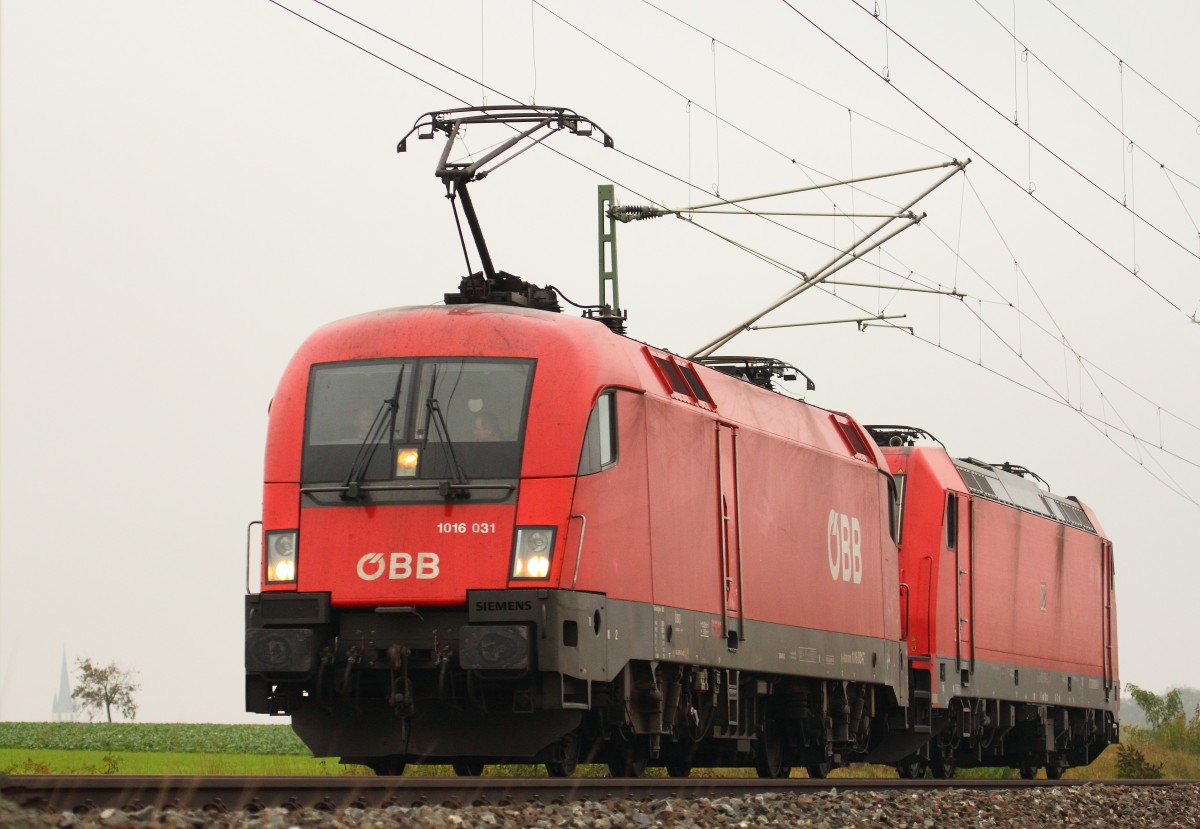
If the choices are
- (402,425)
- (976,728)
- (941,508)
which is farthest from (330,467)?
(976,728)

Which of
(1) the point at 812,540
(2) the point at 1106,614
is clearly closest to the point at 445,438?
(1) the point at 812,540

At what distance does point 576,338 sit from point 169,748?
2848cm

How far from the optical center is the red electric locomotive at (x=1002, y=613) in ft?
76.8

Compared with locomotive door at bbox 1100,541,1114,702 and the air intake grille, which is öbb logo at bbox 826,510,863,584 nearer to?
the air intake grille

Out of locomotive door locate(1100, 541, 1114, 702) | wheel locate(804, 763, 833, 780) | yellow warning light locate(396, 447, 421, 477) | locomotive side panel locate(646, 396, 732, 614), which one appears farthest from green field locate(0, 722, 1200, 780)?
yellow warning light locate(396, 447, 421, 477)

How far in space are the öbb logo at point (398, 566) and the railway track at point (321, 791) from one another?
78.3 inches

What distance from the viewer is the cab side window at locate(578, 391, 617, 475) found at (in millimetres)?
13820

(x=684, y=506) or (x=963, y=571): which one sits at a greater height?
(x=684, y=506)

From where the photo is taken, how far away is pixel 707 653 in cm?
1591

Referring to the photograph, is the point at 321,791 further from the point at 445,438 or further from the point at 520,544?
the point at 445,438

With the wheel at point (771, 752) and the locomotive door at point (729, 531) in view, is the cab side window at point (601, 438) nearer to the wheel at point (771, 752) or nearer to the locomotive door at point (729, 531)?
the locomotive door at point (729, 531)

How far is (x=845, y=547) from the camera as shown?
19.9 meters

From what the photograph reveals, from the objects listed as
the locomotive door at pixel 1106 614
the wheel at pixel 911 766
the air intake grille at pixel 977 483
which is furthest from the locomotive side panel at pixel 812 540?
the locomotive door at pixel 1106 614

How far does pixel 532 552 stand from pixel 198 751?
27.8 meters
